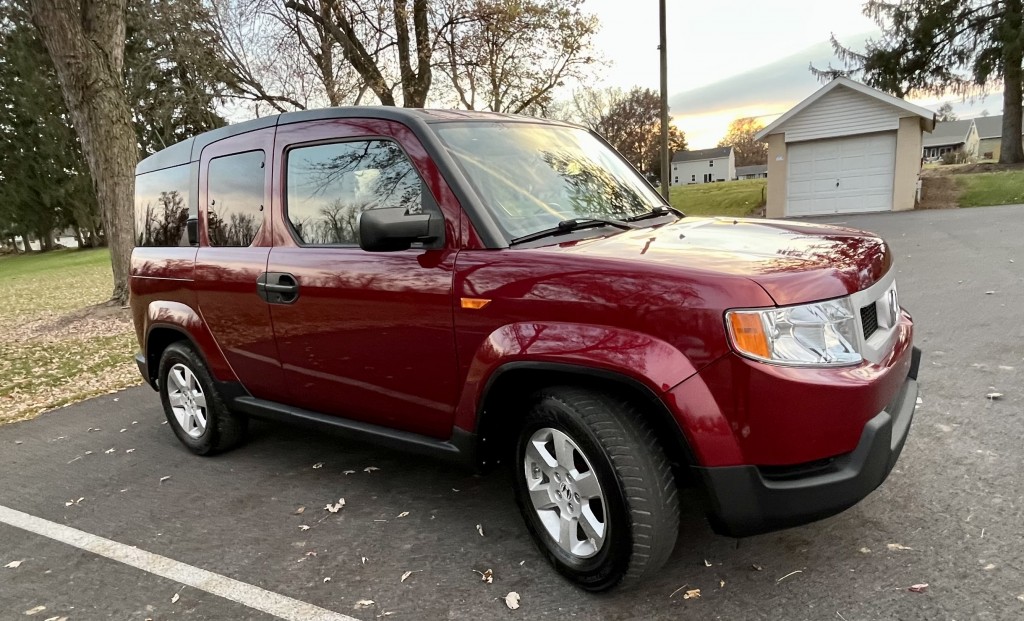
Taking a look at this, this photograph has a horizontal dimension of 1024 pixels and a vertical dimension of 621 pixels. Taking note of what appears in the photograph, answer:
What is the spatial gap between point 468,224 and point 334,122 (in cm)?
105

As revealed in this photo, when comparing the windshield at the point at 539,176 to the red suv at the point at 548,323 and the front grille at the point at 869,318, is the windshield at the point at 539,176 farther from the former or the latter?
the front grille at the point at 869,318

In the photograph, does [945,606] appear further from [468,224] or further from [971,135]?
[971,135]

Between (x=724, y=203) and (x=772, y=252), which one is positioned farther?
(x=724, y=203)

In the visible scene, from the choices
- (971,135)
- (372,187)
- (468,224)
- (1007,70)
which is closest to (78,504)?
(372,187)

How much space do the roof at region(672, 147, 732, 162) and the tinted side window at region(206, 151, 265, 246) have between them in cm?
10026

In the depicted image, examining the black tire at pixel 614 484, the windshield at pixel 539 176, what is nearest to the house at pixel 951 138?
the windshield at pixel 539 176

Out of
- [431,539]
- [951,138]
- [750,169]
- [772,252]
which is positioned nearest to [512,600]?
[431,539]

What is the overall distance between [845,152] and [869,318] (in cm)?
2190

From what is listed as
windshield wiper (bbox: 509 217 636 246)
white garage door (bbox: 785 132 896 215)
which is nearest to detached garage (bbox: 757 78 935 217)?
white garage door (bbox: 785 132 896 215)

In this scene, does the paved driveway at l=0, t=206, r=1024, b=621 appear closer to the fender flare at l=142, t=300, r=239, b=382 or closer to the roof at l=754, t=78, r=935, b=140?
the fender flare at l=142, t=300, r=239, b=382

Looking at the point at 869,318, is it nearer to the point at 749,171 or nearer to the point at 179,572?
the point at 179,572

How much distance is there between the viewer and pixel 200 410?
432 centimetres

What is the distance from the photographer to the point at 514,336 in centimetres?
255

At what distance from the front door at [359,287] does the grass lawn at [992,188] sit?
73.2ft
